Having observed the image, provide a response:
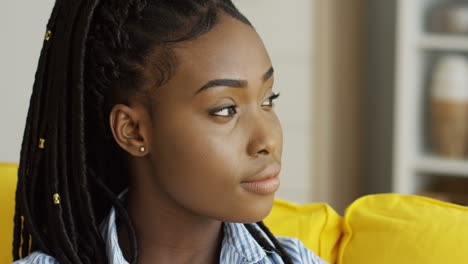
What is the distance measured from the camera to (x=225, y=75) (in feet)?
3.32

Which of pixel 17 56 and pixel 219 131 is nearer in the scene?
pixel 219 131

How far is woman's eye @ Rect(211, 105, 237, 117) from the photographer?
3.31 feet

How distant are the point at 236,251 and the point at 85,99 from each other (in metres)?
0.32

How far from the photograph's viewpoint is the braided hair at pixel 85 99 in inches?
40.6

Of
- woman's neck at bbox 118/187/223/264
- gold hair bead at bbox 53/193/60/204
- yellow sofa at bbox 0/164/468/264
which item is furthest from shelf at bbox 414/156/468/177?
gold hair bead at bbox 53/193/60/204

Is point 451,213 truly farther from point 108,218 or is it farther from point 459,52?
point 459,52

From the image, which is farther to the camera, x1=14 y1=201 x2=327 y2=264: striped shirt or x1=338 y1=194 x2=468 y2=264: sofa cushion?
x1=338 y1=194 x2=468 y2=264: sofa cushion

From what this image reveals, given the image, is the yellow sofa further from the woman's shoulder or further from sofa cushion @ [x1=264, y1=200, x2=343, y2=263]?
the woman's shoulder

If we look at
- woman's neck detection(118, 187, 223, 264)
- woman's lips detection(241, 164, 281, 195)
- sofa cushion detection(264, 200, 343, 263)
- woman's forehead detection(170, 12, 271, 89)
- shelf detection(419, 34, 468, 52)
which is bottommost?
sofa cushion detection(264, 200, 343, 263)

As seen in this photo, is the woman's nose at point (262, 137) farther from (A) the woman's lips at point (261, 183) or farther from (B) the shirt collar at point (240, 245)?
(B) the shirt collar at point (240, 245)

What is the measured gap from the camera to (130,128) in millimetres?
1068

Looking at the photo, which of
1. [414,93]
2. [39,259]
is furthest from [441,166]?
[39,259]

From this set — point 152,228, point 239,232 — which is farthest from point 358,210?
point 152,228

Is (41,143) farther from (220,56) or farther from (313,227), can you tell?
(313,227)
